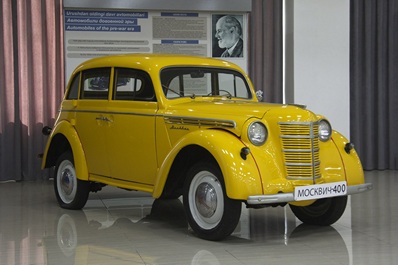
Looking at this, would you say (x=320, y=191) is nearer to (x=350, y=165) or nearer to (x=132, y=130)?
(x=350, y=165)

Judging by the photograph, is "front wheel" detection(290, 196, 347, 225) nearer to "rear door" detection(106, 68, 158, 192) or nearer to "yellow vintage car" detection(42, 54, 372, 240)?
"yellow vintage car" detection(42, 54, 372, 240)

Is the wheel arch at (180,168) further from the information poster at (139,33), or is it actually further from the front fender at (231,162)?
the information poster at (139,33)

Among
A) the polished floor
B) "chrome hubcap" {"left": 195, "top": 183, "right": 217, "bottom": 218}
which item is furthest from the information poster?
"chrome hubcap" {"left": 195, "top": 183, "right": 217, "bottom": 218}

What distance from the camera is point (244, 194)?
4863 mm

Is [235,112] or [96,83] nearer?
[235,112]

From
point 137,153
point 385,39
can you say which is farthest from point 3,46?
point 385,39

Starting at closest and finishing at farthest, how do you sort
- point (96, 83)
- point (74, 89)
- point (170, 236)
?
point (170, 236)
point (96, 83)
point (74, 89)

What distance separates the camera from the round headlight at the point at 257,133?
5137 mm

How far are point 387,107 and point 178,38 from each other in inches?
142

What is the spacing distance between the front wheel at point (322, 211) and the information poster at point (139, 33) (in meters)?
3.86

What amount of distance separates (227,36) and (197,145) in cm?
440

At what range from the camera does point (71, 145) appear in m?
6.75

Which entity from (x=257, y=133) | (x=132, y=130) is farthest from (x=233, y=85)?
(x=257, y=133)

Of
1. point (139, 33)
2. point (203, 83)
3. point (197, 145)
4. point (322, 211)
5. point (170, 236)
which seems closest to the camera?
point (197, 145)
